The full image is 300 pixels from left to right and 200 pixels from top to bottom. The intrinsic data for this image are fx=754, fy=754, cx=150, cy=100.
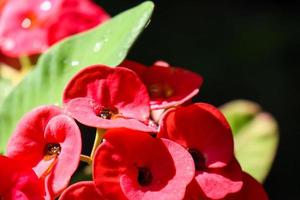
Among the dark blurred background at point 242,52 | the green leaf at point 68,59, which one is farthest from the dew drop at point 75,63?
the dark blurred background at point 242,52

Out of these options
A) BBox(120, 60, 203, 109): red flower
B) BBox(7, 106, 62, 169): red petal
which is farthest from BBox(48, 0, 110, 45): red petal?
BBox(7, 106, 62, 169): red petal

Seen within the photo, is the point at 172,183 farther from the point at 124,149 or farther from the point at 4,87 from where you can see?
the point at 4,87

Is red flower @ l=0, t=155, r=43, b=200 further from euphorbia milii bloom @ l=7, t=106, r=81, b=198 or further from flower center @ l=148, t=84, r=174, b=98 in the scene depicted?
flower center @ l=148, t=84, r=174, b=98

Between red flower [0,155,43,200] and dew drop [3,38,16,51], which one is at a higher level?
red flower [0,155,43,200]

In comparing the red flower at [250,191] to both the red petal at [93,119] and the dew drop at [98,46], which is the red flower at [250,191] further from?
the dew drop at [98,46]

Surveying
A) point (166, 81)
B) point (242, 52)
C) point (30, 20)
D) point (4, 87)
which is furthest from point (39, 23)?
point (242, 52)

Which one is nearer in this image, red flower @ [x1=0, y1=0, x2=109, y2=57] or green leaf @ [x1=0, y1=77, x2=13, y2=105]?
Result: red flower @ [x1=0, y1=0, x2=109, y2=57]
